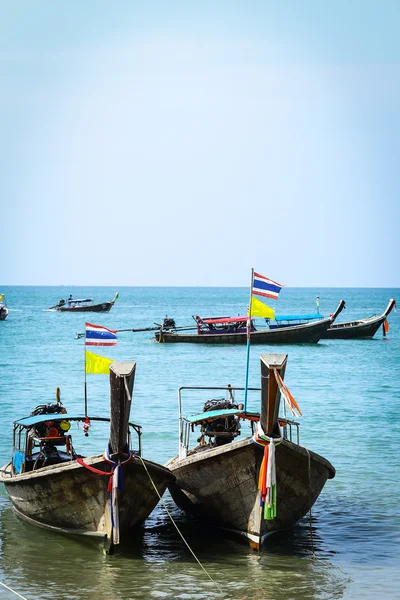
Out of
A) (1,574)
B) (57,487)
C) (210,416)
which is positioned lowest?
(1,574)

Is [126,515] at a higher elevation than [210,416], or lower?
lower

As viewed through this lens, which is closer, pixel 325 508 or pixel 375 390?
pixel 325 508

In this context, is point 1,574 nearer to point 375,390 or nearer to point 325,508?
point 325,508

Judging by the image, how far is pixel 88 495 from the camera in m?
12.7

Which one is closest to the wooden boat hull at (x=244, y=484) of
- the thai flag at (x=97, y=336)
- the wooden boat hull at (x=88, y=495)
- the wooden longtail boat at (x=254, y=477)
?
the wooden longtail boat at (x=254, y=477)

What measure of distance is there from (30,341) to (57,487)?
47.1 metres

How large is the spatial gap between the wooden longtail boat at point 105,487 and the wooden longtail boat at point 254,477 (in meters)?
0.61

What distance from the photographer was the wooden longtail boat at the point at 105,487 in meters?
12.2

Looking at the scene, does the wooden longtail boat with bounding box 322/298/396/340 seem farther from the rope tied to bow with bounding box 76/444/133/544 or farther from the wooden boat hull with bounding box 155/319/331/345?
the rope tied to bow with bounding box 76/444/133/544

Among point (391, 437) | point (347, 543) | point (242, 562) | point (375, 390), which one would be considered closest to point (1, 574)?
point (242, 562)

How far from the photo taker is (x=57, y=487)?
1300cm

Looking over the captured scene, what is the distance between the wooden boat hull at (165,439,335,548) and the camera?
12.7 m

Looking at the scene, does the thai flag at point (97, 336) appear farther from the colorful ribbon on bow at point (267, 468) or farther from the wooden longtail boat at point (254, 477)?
the colorful ribbon on bow at point (267, 468)

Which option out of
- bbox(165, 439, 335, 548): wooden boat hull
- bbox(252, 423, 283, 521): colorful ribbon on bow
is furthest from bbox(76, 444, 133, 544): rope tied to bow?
bbox(252, 423, 283, 521): colorful ribbon on bow
